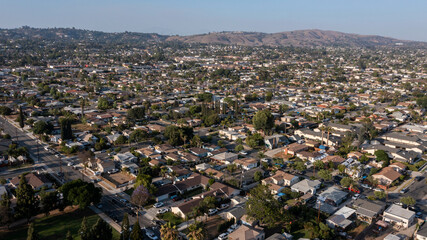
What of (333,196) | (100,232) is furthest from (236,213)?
(100,232)

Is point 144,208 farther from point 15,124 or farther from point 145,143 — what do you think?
point 15,124

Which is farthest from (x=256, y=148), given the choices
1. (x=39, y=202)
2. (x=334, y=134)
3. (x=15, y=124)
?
(x=15, y=124)

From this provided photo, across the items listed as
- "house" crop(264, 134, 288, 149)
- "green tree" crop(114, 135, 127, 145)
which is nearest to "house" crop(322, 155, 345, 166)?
"house" crop(264, 134, 288, 149)

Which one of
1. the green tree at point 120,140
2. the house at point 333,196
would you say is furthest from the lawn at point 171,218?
the green tree at point 120,140

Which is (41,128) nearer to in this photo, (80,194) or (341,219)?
(80,194)

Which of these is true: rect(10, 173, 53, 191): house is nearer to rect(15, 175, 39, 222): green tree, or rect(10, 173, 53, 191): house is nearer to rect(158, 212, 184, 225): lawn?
rect(15, 175, 39, 222): green tree
